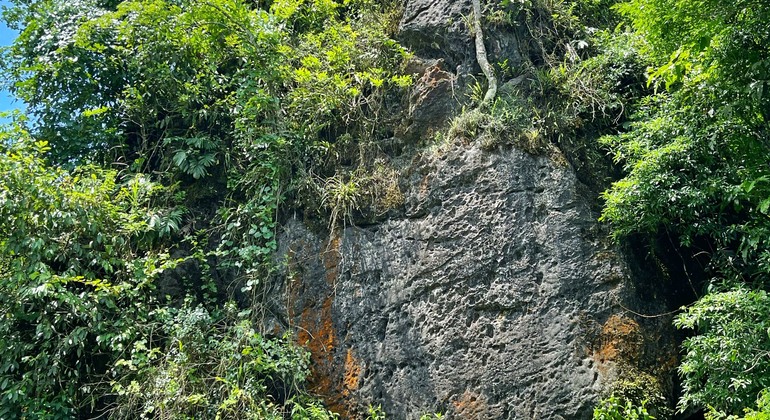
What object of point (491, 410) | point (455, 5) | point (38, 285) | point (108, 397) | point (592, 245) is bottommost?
point (108, 397)

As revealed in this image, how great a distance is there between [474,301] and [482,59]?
235 cm

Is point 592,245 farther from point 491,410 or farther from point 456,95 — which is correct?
point 456,95

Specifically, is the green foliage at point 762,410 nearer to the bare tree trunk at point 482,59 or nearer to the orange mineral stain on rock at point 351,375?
the orange mineral stain on rock at point 351,375

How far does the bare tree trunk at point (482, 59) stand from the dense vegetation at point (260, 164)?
0.40 feet

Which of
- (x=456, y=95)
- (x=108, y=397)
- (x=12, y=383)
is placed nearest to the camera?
(x=12, y=383)

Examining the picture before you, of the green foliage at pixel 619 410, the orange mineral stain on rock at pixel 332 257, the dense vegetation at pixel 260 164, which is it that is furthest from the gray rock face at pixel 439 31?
the green foliage at pixel 619 410

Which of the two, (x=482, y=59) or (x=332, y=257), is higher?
(x=482, y=59)

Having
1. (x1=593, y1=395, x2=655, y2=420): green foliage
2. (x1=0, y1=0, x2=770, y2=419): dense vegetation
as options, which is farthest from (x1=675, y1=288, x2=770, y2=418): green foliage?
(x1=593, y1=395, x2=655, y2=420): green foliage

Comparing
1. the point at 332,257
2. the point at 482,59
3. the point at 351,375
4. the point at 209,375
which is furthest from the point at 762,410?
the point at 209,375

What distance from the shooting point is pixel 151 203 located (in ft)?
23.6

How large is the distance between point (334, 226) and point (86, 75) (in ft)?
10.2

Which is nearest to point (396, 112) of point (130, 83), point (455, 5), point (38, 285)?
point (455, 5)

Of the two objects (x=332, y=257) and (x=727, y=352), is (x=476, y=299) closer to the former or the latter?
(x=332, y=257)

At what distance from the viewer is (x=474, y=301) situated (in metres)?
5.80
